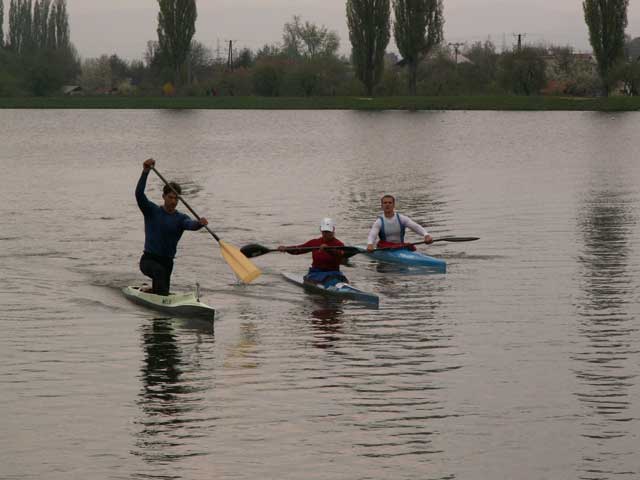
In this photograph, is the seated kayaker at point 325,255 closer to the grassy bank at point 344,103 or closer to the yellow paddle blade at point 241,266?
the yellow paddle blade at point 241,266

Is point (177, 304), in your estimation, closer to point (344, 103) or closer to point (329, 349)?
point (329, 349)

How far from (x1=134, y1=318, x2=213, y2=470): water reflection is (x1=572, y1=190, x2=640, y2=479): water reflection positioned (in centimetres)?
389

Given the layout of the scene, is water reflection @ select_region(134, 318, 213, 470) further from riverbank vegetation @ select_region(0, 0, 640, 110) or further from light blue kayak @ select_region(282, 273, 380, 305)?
riverbank vegetation @ select_region(0, 0, 640, 110)

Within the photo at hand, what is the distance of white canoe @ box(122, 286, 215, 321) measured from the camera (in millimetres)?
18609

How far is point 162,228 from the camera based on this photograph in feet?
62.5

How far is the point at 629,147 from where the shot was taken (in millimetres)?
63594

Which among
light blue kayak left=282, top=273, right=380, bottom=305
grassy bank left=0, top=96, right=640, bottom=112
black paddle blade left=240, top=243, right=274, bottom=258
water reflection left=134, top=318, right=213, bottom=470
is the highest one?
grassy bank left=0, top=96, right=640, bottom=112

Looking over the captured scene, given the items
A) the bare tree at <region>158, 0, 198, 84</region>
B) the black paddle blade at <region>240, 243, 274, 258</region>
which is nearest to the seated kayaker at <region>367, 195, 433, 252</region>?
the black paddle blade at <region>240, 243, 274, 258</region>

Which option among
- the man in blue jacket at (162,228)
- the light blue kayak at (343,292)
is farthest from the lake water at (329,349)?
the man in blue jacket at (162,228)

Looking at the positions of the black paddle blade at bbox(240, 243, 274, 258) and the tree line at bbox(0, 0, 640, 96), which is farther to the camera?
the tree line at bbox(0, 0, 640, 96)

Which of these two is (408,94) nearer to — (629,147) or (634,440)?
(629,147)

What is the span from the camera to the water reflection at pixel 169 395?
41.0 ft

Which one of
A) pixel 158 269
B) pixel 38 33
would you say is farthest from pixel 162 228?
pixel 38 33

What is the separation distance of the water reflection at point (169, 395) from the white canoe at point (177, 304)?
1.12 ft
